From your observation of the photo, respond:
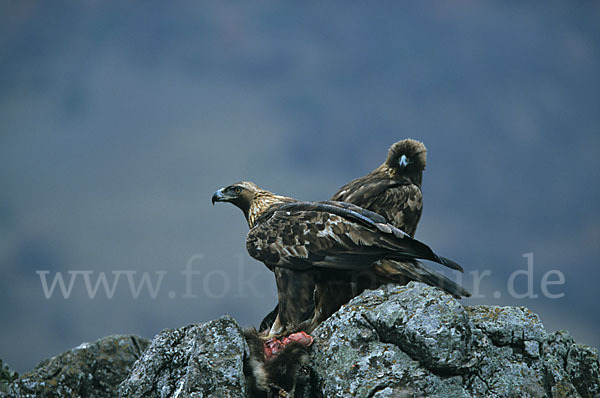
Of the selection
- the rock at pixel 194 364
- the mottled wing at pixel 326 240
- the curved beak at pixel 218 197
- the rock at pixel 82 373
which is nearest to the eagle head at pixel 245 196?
the curved beak at pixel 218 197

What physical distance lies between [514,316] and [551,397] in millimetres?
862

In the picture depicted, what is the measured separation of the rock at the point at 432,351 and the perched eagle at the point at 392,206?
1.05 m

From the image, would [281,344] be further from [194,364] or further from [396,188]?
[396,188]

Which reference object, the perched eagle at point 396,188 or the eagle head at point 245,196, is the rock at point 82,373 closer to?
the eagle head at point 245,196

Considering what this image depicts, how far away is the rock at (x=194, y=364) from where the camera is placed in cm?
596

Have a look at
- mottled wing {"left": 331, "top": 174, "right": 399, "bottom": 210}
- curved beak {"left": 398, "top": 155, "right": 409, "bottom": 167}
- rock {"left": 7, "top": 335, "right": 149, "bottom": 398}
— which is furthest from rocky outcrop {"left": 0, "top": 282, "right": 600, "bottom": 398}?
curved beak {"left": 398, "top": 155, "right": 409, "bottom": 167}

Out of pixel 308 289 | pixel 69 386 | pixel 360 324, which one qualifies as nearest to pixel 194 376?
pixel 360 324

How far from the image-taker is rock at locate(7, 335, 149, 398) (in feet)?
29.8

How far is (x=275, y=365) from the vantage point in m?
6.21

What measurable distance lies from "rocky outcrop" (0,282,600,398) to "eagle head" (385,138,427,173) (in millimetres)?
4582

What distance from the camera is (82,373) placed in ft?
30.6

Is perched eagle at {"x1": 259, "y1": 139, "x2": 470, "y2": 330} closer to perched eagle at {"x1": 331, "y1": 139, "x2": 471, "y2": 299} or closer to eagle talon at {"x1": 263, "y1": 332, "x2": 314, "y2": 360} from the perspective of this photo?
perched eagle at {"x1": 331, "y1": 139, "x2": 471, "y2": 299}

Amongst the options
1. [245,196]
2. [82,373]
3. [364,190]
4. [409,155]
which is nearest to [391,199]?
[364,190]

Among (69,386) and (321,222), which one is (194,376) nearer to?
(321,222)
